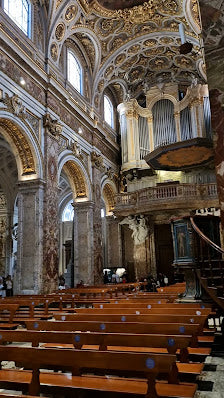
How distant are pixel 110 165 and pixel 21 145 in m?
8.13

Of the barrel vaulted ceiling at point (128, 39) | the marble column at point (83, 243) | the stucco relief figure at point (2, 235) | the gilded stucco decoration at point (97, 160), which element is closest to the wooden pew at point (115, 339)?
the barrel vaulted ceiling at point (128, 39)

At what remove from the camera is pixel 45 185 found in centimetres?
1180

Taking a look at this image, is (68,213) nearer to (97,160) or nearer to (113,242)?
(113,242)

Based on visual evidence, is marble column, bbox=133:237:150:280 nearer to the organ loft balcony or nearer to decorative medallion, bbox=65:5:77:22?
the organ loft balcony

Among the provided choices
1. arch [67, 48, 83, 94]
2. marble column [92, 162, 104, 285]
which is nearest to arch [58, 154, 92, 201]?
marble column [92, 162, 104, 285]

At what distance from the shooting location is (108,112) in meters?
20.0

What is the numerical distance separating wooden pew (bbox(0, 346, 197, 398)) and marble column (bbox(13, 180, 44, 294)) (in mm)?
8603

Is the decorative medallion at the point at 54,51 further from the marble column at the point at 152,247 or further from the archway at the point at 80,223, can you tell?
the marble column at the point at 152,247

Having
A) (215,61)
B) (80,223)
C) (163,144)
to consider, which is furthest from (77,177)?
(215,61)

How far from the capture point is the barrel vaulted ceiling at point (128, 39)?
1391 cm

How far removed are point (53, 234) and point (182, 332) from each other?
959 cm

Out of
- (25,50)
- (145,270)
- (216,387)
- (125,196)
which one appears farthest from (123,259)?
(216,387)

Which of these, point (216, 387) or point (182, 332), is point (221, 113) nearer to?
point (182, 332)

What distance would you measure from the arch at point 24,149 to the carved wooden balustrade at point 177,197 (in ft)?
18.8
